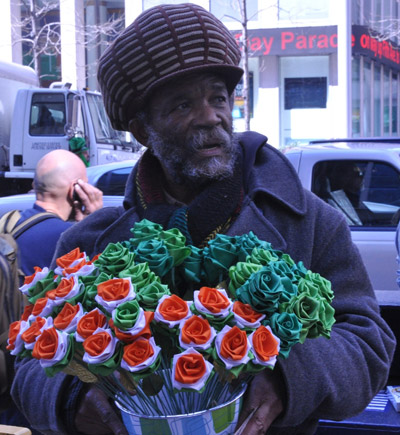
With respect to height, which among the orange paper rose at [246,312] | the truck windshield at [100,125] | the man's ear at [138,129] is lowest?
the orange paper rose at [246,312]

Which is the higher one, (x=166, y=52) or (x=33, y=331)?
(x=166, y=52)

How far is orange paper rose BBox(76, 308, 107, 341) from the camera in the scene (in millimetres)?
1246

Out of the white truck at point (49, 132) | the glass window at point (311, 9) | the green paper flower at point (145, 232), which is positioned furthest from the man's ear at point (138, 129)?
the glass window at point (311, 9)

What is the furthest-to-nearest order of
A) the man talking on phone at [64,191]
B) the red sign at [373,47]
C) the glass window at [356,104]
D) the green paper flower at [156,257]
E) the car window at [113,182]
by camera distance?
the glass window at [356,104], the red sign at [373,47], the car window at [113,182], the man talking on phone at [64,191], the green paper flower at [156,257]

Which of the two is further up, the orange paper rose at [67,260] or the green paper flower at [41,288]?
the orange paper rose at [67,260]

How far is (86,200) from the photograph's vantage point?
4414 mm

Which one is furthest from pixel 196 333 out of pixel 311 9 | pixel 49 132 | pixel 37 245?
pixel 311 9

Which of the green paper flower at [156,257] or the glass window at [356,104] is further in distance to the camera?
the glass window at [356,104]

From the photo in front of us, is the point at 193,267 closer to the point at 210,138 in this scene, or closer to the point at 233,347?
the point at 233,347

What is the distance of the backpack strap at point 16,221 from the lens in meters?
3.62

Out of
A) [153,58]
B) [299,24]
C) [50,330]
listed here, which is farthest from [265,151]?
[299,24]

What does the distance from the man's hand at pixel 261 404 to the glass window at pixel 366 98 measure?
24.4 m

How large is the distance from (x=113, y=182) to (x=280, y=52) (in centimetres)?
1731

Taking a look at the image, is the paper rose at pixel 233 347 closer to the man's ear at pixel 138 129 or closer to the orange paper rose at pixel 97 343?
the orange paper rose at pixel 97 343
